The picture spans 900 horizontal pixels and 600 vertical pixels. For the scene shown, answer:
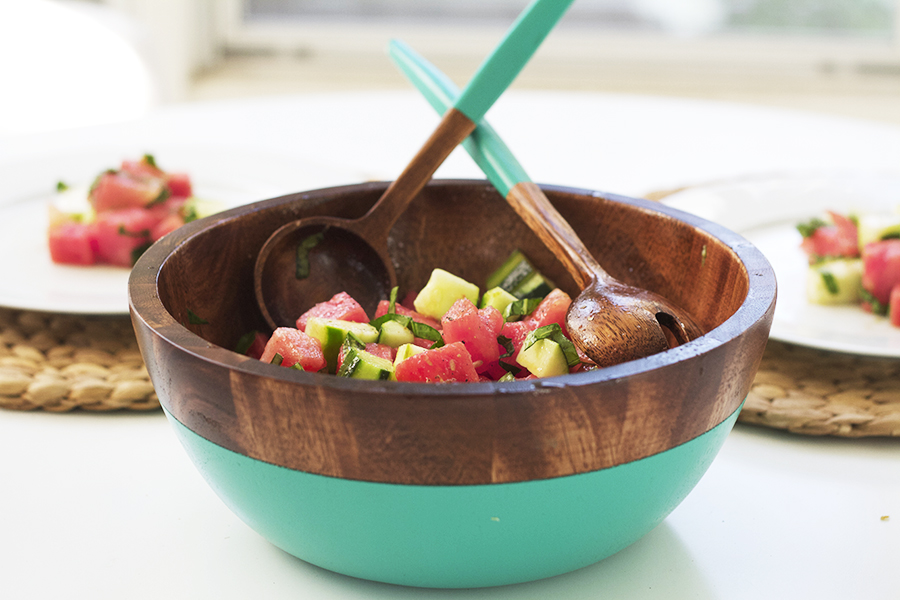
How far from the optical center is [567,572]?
0.80 meters

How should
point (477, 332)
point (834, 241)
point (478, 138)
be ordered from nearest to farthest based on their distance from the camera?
point (477, 332) < point (478, 138) < point (834, 241)

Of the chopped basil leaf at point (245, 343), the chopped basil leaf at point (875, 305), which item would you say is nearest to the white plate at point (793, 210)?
the chopped basil leaf at point (875, 305)

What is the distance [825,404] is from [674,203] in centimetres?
64

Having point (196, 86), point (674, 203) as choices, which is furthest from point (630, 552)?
point (196, 86)

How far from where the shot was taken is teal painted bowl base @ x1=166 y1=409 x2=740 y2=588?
69 centimetres

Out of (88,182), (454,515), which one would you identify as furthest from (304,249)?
(88,182)

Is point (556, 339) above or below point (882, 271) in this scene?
above

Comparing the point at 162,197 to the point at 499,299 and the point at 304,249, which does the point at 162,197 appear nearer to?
the point at 304,249

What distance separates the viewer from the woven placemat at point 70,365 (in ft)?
3.61

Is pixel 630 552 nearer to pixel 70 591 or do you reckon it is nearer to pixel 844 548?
pixel 844 548

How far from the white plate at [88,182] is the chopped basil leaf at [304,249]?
40 cm

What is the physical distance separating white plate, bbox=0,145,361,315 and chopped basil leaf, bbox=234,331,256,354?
0.38 meters

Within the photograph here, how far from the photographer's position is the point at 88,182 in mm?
1954

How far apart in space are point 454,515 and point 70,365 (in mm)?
709
